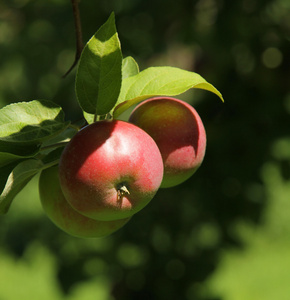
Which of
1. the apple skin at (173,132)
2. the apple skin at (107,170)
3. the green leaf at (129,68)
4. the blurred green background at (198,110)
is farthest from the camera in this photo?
the blurred green background at (198,110)

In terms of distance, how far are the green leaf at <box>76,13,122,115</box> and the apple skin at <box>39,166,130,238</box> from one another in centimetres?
20

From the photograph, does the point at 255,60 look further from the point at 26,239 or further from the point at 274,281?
the point at 274,281

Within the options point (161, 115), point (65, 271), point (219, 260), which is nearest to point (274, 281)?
point (219, 260)

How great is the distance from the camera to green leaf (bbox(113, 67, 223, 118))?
3.09ft

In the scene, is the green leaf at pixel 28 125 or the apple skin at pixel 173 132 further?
the apple skin at pixel 173 132

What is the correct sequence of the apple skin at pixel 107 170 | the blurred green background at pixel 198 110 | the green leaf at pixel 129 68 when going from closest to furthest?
the apple skin at pixel 107 170
the green leaf at pixel 129 68
the blurred green background at pixel 198 110

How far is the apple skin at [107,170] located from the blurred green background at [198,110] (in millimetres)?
1672

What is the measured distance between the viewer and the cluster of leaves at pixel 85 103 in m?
0.92

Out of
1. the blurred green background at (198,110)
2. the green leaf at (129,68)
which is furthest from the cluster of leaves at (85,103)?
the blurred green background at (198,110)

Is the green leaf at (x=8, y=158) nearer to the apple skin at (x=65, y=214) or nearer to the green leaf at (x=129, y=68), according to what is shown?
the apple skin at (x=65, y=214)

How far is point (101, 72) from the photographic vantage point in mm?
936

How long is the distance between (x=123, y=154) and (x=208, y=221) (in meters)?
2.13

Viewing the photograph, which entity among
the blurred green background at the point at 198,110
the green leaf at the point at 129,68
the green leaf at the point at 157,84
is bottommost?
the blurred green background at the point at 198,110

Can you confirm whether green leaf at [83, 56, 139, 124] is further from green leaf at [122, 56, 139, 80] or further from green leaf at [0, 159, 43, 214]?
green leaf at [0, 159, 43, 214]
